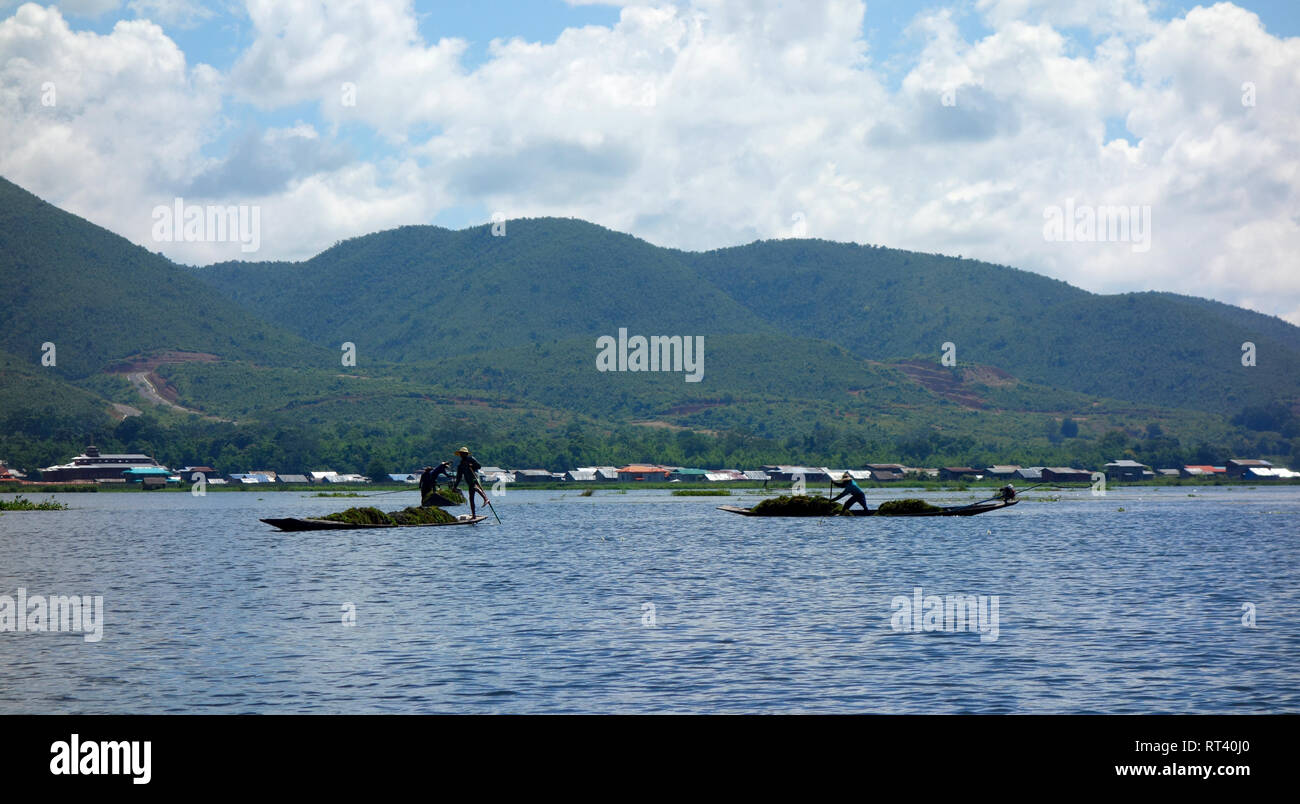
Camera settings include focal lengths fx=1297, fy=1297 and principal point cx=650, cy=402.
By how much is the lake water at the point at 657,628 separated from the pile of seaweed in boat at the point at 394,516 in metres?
4.06

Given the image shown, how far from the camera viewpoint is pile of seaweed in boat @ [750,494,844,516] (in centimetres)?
7650

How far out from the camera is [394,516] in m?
72.8

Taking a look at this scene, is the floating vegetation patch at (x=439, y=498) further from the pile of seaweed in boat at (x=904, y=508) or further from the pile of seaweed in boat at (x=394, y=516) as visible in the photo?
the pile of seaweed in boat at (x=904, y=508)

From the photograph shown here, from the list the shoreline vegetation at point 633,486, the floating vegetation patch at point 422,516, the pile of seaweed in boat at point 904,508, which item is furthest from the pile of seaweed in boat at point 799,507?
the shoreline vegetation at point 633,486

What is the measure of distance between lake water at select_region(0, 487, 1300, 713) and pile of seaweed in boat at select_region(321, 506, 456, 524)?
4.06 m

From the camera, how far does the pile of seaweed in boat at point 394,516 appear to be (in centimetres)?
7056

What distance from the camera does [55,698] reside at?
22.1 meters

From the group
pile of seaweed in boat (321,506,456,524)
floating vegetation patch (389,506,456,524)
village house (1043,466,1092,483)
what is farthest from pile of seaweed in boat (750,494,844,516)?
village house (1043,466,1092,483)

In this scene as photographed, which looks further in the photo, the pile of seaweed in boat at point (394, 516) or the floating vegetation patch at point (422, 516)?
the floating vegetation patch at point (422, 516)

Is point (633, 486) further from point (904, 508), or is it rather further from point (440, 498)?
point (904, 508)
